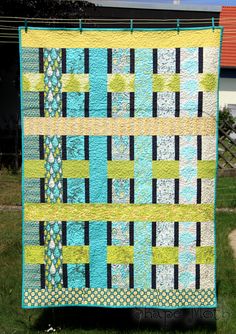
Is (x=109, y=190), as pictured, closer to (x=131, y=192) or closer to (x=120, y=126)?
(x=131, y=192)

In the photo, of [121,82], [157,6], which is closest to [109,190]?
[121,82]

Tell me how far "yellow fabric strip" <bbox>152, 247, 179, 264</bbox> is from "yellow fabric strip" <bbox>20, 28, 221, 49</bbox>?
1.49 metres

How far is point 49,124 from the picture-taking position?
4.11 m

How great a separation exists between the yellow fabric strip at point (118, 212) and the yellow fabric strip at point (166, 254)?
0.23m

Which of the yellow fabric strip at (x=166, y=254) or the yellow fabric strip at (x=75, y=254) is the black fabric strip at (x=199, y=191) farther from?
the yellow fabric strip at (x=75, y=254)

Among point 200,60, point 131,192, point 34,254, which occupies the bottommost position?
point 34,254

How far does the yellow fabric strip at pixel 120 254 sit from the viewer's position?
4176mm

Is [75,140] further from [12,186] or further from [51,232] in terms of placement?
[12,186]

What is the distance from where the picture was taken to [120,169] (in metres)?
4.11

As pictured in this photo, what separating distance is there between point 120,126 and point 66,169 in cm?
51

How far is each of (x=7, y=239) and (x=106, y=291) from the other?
3.23 m

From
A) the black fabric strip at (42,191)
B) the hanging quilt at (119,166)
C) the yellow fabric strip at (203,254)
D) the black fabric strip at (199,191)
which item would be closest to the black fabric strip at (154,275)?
the hanging quilt at (119,166)

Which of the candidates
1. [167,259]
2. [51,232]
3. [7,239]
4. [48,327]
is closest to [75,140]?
[51,232]

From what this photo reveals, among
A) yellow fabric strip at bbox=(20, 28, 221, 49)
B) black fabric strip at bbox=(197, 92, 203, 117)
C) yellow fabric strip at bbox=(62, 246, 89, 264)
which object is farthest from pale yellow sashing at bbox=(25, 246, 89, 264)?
yellow fabric strip at bbox=(20, 28, 221, 49)
